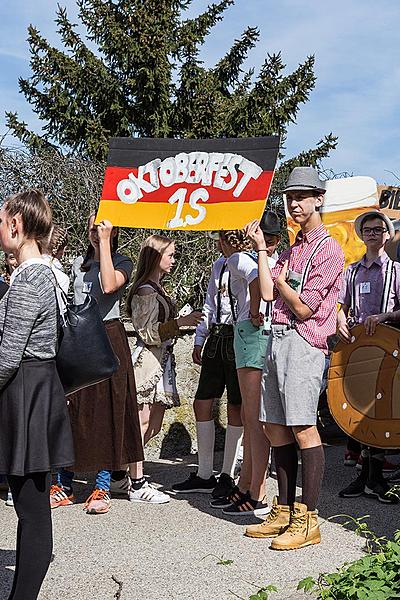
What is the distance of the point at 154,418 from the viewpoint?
6328 mm

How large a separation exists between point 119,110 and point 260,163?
14.4 m

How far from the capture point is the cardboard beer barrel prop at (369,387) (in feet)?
18.4

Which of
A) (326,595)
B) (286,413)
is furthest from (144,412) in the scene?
(326,595)

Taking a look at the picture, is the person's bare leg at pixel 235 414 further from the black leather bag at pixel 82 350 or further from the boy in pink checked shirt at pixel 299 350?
the black leather bag at pixel 82 350

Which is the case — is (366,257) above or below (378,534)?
above

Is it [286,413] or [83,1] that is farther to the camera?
[83,1]

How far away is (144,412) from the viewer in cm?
625

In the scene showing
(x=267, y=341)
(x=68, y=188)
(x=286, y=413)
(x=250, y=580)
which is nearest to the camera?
(x=250, y=580)

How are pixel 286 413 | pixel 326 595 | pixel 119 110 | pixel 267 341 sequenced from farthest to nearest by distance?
pixel 119 110, pixel 267 341, pixel 286 413, pixel 326 595

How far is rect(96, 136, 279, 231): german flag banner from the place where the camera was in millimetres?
5344

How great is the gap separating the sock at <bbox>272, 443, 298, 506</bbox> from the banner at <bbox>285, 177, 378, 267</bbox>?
3.66 meters

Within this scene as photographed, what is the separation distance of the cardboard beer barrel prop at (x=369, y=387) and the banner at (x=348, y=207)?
2.66 m

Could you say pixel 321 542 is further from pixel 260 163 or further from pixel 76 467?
pixel 260 163

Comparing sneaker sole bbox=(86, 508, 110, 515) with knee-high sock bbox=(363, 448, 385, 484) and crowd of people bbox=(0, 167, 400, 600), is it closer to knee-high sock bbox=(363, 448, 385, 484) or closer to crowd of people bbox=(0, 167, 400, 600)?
crowd of people bbox=(0, 167, 400, 600)
